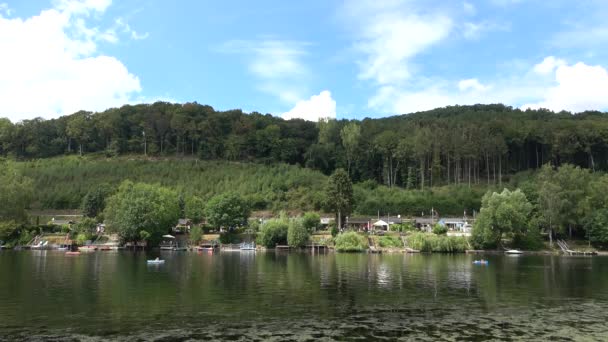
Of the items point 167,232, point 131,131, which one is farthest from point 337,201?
point 131,131

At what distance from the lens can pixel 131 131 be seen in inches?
7308

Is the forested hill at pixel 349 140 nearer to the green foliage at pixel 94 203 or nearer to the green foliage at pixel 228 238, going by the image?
the green foliage at pixel 94 203

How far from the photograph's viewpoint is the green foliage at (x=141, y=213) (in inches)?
4075

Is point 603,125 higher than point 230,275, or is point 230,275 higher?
point 603,125

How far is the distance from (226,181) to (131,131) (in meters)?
61.8

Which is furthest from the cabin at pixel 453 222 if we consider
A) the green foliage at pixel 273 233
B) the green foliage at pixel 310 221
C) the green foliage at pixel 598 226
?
the green foliage at pixel 273 233

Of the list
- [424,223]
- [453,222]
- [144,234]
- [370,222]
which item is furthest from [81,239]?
[453,222]

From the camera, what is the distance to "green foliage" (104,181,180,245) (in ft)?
340

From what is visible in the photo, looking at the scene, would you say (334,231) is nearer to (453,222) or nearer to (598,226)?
(453,222)

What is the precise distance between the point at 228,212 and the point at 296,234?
18947 millimetres

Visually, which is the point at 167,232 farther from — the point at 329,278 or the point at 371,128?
the point at 371,128

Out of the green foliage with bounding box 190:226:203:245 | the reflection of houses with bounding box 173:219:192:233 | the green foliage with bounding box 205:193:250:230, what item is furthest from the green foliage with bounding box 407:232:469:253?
the reflection of houses with bounding box 173:219:192:233

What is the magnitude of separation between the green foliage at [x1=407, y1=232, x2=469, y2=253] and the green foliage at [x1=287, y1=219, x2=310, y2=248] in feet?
75.5

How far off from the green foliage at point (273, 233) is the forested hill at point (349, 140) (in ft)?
173
